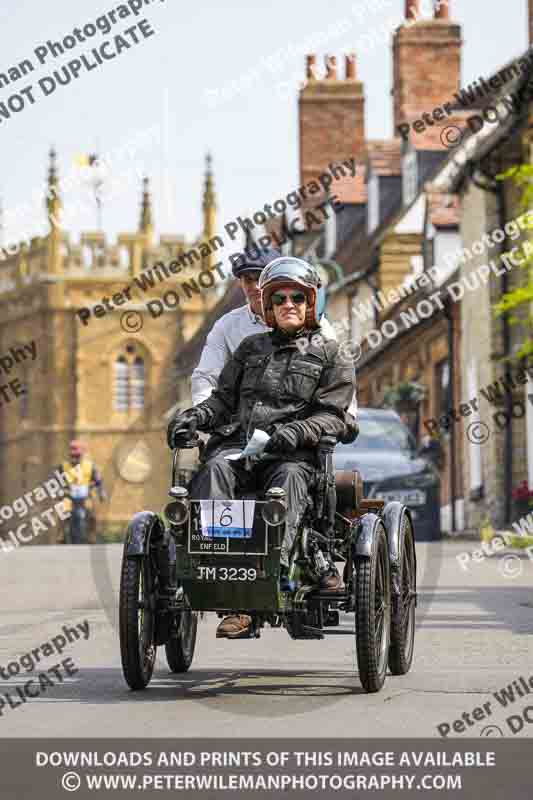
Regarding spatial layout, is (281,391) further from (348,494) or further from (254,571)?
(254,571)

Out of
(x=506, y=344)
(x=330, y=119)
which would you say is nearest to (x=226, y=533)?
(x=506, y=344)

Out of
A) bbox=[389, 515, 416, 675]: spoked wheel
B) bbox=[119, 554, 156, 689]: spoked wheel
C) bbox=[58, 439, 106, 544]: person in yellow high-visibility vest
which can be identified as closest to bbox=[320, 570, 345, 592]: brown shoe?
bbox=[389, 515, 416, 675]: spoked wheel

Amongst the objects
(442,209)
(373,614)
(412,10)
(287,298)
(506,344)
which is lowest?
(373,614)

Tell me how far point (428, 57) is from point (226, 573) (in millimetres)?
39428

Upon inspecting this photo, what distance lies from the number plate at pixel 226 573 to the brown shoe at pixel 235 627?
0.65 ft

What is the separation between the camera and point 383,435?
85.7 feet

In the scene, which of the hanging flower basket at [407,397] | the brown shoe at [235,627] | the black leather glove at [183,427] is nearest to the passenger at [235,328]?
the black leather glove at [183,427]

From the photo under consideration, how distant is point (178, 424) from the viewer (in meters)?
8.05

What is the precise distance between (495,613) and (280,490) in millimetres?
5857

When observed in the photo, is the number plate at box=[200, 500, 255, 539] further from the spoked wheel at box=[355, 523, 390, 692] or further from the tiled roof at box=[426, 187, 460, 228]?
the tiled roof at box=[426, 187, 460, 228]

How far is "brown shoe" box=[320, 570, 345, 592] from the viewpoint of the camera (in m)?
7.88

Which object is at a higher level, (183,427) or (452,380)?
(452,380)
